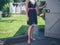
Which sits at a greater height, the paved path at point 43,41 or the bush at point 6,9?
the bush at point 6,9

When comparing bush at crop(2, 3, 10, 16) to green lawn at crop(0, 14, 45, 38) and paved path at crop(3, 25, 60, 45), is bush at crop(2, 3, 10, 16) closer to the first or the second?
green lawn at crop(0, 14, 45, 38)

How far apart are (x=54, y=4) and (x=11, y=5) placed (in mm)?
6668

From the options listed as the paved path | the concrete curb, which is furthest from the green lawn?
the concrete curb

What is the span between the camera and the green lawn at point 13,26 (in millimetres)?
10891

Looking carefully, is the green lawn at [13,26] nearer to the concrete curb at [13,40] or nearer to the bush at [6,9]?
the bush at [6,9]

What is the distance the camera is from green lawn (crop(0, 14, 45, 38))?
10891 mm

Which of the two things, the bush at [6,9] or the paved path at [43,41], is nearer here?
the paved path at [43,41]

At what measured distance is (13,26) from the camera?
42.3 ft

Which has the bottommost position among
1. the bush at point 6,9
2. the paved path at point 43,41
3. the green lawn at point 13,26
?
the paved path at point 43,41

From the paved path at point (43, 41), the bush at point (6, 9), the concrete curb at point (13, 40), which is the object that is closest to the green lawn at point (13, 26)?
the bush at point (6, 9)

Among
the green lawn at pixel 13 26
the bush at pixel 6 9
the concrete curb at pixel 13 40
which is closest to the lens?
the concrete curb at pixel 13 40

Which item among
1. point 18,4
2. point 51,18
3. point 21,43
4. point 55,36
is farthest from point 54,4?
point 18,4

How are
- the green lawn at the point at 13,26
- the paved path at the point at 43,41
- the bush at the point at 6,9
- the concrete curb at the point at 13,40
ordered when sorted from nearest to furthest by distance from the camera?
the concrete curb at the point at 13,40, the paved path at the point at 43,41, the green lawn at the point at 13,26, the bush at the point at 6,9

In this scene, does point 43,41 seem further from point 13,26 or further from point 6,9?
point 6,9
